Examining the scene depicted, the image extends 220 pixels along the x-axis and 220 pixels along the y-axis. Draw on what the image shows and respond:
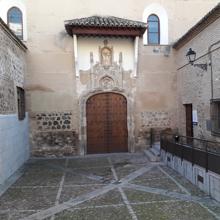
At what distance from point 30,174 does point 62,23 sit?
620 centimetres

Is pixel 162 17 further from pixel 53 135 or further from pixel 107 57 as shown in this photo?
pixel 53 135

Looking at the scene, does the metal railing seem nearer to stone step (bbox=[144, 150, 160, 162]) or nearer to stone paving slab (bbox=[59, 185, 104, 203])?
stone step (bbox=[144, 150, 160, 162])

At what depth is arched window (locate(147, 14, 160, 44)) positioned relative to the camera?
38.1 feet

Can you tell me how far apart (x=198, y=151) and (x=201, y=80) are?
3462mm

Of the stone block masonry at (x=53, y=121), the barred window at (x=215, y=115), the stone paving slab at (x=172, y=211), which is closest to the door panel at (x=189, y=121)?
the barred window at (x=215, y=115)

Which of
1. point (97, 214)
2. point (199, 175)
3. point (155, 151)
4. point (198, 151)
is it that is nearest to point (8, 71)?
point (97, 214)

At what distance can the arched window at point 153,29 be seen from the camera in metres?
11.6

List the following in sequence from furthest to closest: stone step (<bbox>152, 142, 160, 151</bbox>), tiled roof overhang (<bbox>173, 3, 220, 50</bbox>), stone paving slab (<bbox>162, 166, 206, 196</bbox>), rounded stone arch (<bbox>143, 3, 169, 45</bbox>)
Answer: rounded stone arch (<bbox>143, 3, 169, 45</bbox>)
stone step (<bbox>152, 142, 160, 151</bbox>)
tiled roof overhang (<bbox>173, 3, 220, 50</bbox>)
stone paving slab (<bbox>162, 166, 206, 196</bbox>)

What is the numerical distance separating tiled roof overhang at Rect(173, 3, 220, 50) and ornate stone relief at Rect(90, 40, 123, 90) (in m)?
2.51

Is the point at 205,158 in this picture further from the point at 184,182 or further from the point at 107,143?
the point at 107,143

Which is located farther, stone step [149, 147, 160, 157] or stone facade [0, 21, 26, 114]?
stone step [149, 147, 160, 157]

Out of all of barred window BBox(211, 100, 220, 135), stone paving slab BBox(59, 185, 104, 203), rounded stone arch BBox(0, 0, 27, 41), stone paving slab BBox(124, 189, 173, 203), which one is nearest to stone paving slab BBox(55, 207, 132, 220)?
stone paving slab BBox(124, 189, 173, 203)

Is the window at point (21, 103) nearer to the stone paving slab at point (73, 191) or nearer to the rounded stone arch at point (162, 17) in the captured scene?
the stone paving slab at point (73, 191)

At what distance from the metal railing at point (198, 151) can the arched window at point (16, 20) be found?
7274 mm
